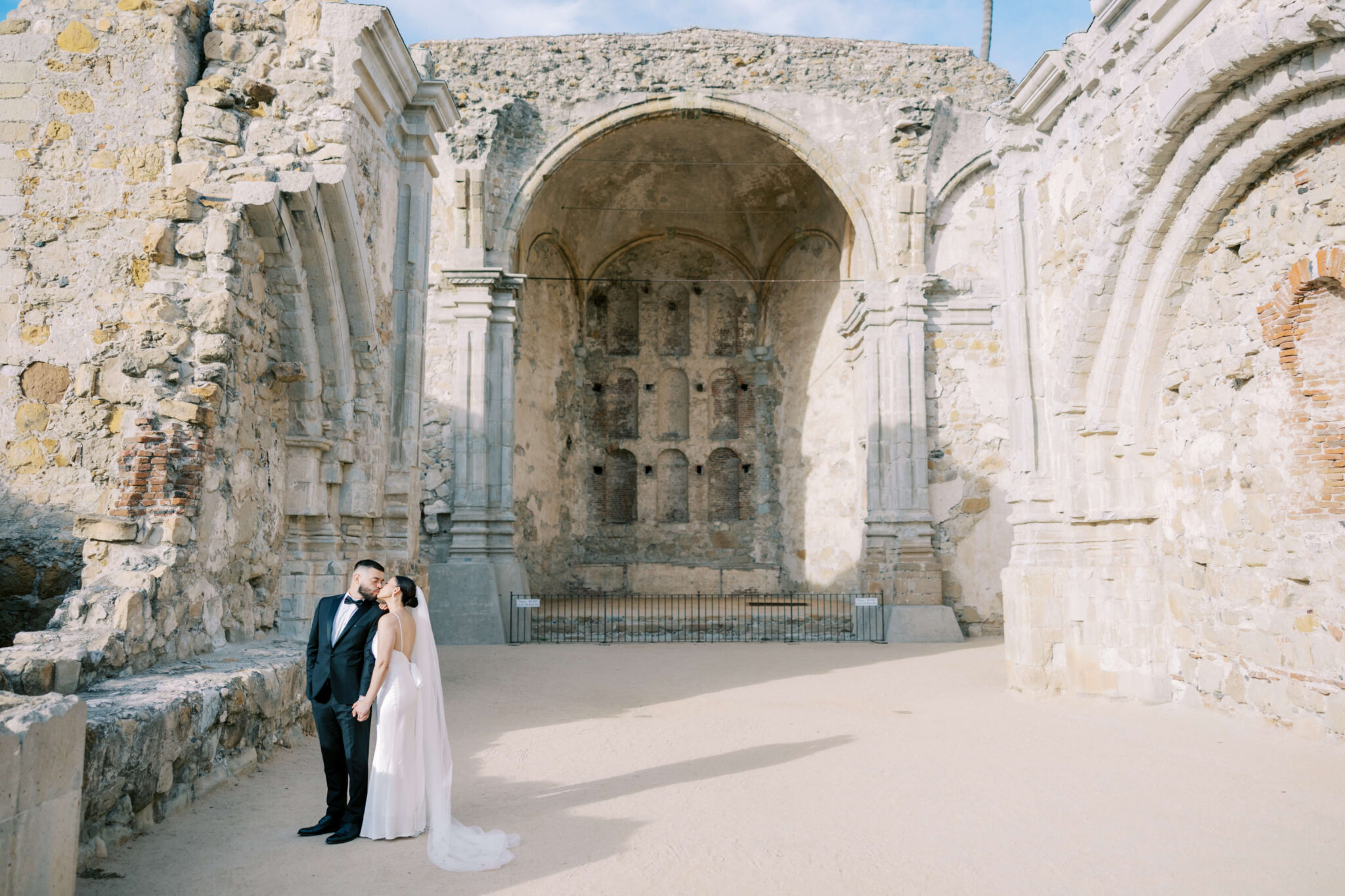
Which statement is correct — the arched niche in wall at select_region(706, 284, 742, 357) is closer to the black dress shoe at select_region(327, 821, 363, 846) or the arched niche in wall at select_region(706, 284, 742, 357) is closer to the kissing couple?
the kissing couple

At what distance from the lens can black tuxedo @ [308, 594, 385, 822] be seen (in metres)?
3.72

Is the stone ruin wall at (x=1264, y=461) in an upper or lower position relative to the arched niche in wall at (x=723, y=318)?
lower

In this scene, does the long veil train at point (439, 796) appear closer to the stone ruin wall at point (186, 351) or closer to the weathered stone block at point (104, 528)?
the stone ruin wall at point (186, 351)

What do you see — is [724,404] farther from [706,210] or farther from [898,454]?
[898,454]

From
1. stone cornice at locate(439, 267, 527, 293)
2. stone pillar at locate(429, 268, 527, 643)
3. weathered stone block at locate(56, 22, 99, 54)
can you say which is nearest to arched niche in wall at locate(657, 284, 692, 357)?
stone pillar at locate(429, 268, 527, 643)

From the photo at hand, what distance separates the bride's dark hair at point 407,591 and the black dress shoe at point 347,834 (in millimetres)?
889

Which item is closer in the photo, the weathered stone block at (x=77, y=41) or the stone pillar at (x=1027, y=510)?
the weathered stone block at (x=77, y=41)

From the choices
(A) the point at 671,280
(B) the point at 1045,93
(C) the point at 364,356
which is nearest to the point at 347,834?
(C) the point at 364,356

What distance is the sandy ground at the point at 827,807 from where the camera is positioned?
3311 mm

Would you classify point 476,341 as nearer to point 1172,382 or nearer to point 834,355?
point 834,355

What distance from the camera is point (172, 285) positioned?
538 centimetres

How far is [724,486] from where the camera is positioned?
60.8ft

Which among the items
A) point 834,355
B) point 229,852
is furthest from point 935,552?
point 229,852

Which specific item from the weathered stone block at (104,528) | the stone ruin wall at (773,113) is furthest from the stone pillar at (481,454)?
the weathered stone block at (104,528)
